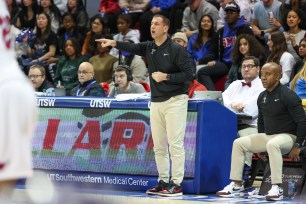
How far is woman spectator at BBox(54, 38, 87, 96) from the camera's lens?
14492 millimetres

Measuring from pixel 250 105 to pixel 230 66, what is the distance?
292 cm

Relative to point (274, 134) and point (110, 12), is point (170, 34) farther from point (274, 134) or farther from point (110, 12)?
point (274, 134)

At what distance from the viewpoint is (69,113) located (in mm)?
11164

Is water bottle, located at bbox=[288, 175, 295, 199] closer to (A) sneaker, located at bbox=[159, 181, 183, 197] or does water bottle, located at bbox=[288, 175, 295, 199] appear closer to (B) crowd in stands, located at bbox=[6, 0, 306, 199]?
(B) crowd in stands, located at bbox=[6, 0, 306, 199]

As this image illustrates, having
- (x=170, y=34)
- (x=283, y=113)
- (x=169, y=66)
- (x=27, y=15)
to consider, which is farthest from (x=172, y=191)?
(x=27, y=15)

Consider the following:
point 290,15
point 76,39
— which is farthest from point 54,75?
point 290,15

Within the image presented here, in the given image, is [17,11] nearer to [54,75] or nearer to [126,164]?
[54,75]

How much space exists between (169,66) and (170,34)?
539 centimetres

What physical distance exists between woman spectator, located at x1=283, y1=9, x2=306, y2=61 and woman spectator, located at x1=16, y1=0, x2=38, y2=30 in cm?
573

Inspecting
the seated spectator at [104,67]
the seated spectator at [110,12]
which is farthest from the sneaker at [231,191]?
the seated spectator at [110,12]

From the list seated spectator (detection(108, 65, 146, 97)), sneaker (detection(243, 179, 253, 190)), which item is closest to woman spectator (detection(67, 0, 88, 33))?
seated spectator (detection(108, 65, 146, 97))

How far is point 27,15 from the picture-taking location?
16.9 m

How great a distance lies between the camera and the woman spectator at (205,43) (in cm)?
1391

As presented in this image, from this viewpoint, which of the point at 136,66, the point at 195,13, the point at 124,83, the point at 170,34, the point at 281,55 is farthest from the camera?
the point at 170,34
